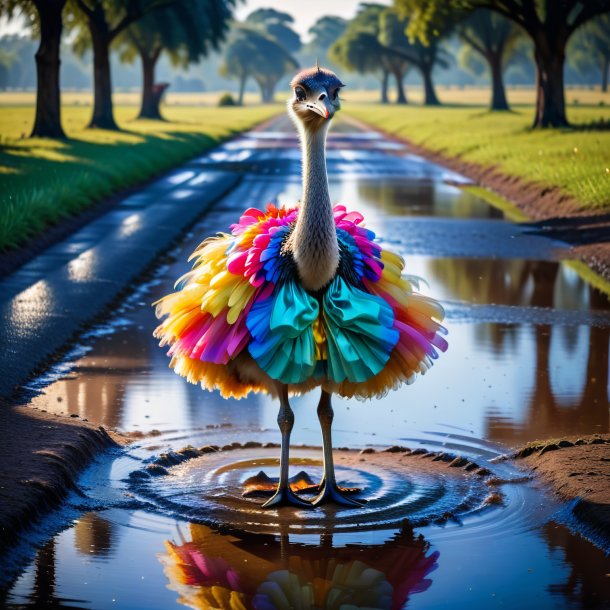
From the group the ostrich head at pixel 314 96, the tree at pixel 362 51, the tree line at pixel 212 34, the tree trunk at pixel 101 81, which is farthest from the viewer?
the tree at pixel 362 51

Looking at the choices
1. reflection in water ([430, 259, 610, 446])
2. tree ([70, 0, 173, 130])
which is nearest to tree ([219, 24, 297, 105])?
tree ([70, 0, 173, 130])

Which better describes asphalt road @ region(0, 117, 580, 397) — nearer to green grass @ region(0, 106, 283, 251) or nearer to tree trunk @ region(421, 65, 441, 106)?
green grass @ region(0, 106, 283, 251)

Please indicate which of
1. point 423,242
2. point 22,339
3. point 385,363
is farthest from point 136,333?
point 423,242

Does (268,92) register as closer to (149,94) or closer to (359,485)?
(149,94)

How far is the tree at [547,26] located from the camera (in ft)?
130

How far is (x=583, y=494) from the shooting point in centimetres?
702

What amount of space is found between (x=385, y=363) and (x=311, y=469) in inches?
43.8

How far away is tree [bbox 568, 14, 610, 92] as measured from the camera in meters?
99.9

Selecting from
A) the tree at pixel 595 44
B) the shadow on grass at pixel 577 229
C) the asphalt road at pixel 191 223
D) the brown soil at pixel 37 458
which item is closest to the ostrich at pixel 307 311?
the brown soil at pixel 37 458

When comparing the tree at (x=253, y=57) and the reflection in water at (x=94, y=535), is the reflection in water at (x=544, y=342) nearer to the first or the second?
the reflection in water at (x=94, y=535)

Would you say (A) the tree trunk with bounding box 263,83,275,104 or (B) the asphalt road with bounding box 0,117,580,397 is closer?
(B) the asphalt road with bounding box 0,117,580,397

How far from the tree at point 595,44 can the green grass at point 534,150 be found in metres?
45.3

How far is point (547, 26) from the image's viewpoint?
3988 cm

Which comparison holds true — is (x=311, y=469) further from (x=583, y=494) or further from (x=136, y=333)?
(x=136, y=333)
